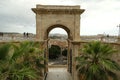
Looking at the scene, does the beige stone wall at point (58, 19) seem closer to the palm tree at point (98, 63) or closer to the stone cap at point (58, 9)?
the stone cap at point (58, 9)

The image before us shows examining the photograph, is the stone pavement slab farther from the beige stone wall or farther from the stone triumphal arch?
the beige stone wall

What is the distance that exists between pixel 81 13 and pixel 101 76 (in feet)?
38.0

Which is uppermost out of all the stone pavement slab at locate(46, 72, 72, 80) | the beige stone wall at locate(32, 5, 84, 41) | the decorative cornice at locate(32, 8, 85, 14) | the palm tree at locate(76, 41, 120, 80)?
the decorative cornice at locate(32, 8, 85, 14)

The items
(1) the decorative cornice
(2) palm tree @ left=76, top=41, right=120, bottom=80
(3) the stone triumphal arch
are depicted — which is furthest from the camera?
(3) the stone triumphal arch

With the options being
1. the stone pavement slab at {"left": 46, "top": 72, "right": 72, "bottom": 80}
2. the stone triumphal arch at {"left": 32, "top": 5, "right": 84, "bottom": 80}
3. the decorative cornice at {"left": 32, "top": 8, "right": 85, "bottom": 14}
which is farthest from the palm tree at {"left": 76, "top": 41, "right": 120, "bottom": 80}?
the stone pavement slab at {"left": 46, "top": 72, "right": 72, "bottom": 80}

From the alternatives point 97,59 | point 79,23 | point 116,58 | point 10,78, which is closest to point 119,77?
point 116,58

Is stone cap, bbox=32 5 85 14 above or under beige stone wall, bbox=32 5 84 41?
above

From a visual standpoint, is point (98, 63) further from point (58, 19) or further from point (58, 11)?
point (58, 11)

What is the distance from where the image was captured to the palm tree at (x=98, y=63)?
17.3 metres

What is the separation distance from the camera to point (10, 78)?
12.3 m

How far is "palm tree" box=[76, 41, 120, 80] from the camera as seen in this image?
17281 millimetres

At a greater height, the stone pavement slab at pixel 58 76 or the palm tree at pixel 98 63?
the palm tree at pixel 98 63

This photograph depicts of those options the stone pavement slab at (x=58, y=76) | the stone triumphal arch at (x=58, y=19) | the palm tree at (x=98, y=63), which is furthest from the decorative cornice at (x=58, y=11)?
the palm tree at (x=98, y=63)

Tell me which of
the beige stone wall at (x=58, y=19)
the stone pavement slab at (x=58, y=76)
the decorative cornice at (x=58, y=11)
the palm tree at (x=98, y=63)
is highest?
the decorative cornice at (x=58, y=11)
